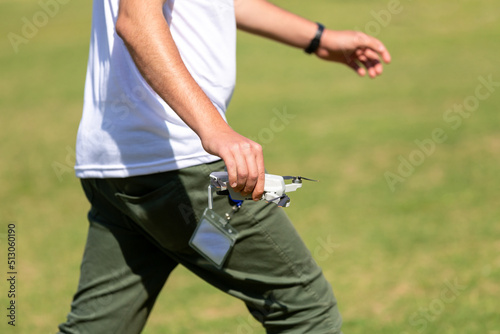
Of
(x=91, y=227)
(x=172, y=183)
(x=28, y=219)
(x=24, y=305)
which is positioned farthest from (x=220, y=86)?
(x=28, y=219)

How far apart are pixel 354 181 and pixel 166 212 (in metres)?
4.66

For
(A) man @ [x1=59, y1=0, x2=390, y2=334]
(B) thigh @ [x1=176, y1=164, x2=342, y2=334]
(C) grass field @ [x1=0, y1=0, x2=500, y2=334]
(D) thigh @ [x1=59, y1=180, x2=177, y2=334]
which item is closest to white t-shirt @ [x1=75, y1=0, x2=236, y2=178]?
(A) man @ [x1=59, y1=0, x2=390, y2=334]

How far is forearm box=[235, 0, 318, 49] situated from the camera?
2.71 metres

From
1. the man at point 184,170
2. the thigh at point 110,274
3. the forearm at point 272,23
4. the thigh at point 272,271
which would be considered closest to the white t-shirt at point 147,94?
the man at point 184,170

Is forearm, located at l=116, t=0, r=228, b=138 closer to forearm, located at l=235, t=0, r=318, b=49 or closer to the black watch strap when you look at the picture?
forearm, located at l=235, t=0, r=318, b=49

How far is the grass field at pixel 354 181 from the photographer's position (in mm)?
4105

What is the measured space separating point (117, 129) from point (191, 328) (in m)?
2.13

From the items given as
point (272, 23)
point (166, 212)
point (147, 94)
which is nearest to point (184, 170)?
point (166, 212)

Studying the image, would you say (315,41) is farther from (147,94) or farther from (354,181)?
(354,181)

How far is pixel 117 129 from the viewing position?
2.12 meters

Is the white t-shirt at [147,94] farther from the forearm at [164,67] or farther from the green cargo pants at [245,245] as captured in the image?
the forearm at [164,67]

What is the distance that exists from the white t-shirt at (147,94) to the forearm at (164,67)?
26 centimetres

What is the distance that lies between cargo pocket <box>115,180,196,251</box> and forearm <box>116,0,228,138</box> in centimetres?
39

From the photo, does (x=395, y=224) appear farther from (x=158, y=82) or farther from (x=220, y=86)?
(x=158, y=82)
